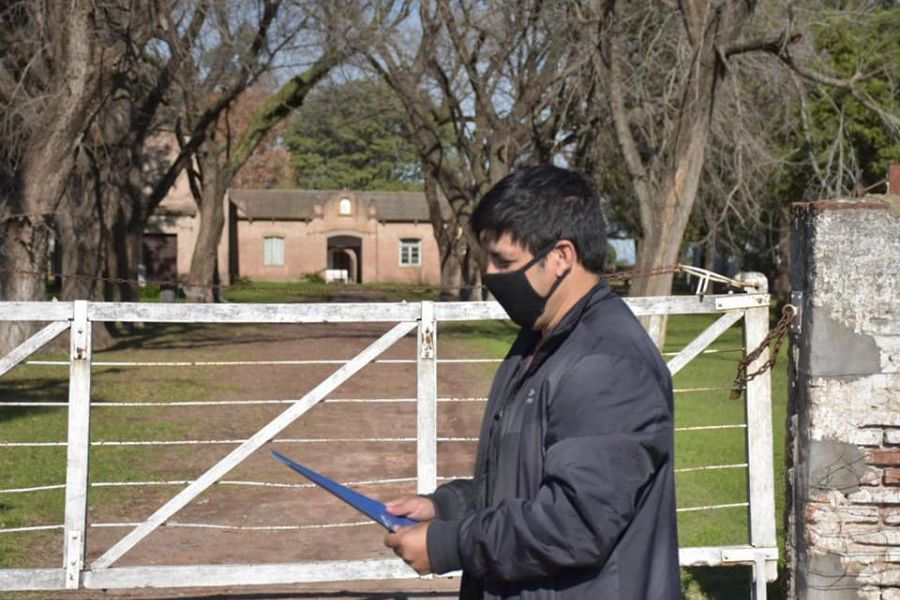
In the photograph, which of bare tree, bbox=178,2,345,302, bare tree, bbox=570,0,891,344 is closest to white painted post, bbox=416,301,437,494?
bare tree, bbox=570,0,891,344

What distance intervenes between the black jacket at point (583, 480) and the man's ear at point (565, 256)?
9 centimetres

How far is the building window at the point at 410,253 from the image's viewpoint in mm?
74000

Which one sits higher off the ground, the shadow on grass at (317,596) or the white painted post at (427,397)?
the white painted post at (427,397)

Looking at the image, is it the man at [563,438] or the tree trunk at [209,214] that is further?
the tree trunk at [209,214]

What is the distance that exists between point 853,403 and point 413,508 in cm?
301

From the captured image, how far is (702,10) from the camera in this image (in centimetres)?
1797

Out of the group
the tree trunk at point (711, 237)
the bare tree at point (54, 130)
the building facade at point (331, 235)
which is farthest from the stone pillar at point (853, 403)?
the building facade at point (331, 235)

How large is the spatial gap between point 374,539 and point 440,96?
2342 centimetres

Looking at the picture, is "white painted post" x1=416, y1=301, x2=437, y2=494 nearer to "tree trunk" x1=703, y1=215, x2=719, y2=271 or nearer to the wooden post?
the wooden post

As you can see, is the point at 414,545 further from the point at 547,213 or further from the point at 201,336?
the point at 201,336

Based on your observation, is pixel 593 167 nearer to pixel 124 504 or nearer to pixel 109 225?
pixel 109 225

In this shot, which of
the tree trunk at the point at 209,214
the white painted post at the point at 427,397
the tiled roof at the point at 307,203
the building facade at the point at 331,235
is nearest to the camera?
the white painted post at the point at 427,397

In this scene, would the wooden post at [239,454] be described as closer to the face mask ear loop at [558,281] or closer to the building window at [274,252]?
the face mask ear loop at [558,281]

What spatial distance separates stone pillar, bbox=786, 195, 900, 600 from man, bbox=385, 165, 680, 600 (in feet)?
9.16
